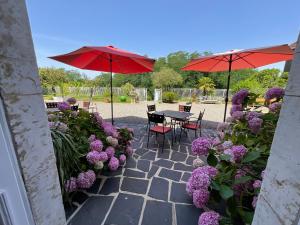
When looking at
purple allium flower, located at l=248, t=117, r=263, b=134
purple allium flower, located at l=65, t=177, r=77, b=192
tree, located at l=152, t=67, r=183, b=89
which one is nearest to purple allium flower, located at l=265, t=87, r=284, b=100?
purple allium flower, located at l=248, t=117, r=263, b=134

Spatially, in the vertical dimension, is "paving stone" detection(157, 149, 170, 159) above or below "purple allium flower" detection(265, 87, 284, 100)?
below

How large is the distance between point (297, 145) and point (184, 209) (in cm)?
165

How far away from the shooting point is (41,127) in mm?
726

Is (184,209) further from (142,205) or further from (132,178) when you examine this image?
(132,178)

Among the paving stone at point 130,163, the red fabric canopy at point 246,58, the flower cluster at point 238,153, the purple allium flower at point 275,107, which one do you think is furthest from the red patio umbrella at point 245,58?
the paving stone at point 130,163

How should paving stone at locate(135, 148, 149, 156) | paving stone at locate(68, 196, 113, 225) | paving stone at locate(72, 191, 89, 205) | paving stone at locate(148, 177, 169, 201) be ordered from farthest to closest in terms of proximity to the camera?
paving stone at locate(135, 148, 149, 156), paving stone at locate(148, 177, 169, 201), paving stone at locate(72, 191, 89, 205), paving stone at locate(68, 196, 113, 225)

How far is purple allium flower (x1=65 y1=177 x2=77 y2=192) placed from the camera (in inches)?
66.3

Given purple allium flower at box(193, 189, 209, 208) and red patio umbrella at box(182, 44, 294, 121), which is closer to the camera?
purple allium flower at box(193, 189, 209, 208)

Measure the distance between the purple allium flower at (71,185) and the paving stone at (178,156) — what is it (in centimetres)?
190

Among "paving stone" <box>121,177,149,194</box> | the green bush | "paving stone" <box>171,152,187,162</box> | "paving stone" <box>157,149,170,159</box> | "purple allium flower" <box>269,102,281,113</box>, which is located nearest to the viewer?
"purple allium flower" <box>269,102,281,113</box>

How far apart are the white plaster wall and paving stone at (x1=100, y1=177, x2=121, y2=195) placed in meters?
1.89

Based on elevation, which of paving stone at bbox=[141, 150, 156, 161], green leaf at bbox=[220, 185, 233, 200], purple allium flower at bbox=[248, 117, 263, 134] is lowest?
paving stone at bbox=[141, 150, 156, 161]

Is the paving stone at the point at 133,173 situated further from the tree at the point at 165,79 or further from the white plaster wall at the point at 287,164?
the tree at the point at 165,79

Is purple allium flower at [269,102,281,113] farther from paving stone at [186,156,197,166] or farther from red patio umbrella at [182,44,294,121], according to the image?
paving stone at [186,156,197,166]
